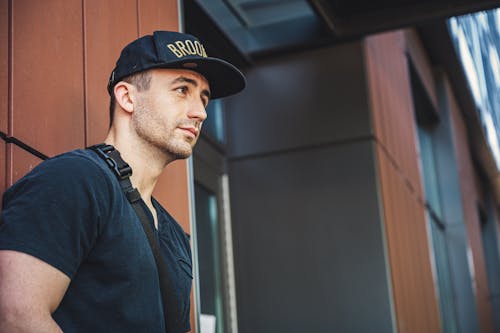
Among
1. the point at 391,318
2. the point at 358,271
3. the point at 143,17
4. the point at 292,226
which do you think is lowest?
the point at 391,318

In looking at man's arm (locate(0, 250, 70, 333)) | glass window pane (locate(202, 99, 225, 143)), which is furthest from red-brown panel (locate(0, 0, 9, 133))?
glass window pane (locate(202, 99, 225, 143))

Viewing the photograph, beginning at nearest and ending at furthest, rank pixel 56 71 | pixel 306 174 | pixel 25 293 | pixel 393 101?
pixel 25 293 < pixel 56 71 < pixel 306 174 < pixel 393 101

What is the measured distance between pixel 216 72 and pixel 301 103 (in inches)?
180

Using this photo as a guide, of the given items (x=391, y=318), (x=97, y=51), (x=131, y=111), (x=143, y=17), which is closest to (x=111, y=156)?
(x=131, y=111)

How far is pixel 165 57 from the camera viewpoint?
2871 mm

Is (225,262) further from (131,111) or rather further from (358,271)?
(131,111)

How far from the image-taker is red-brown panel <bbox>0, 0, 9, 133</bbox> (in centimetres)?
281

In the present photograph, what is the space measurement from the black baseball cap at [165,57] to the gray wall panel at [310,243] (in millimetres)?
4301

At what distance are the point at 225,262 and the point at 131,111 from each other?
4.60 metres

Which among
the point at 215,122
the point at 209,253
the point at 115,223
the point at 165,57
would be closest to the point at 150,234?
the point at 115,223

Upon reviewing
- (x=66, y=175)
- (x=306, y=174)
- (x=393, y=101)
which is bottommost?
(x=66, y=175)

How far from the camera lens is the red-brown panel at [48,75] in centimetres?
296

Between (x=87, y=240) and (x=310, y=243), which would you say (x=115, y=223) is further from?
(x=310, y=243)

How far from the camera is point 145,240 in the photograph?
101 inches
